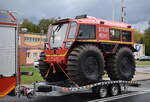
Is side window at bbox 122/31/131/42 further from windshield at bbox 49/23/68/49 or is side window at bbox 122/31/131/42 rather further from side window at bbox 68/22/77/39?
windshield at bbox 49/23/68/49

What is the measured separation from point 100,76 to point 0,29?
200 inches

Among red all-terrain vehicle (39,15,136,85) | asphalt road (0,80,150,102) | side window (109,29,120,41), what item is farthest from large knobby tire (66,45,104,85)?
side window (109,29,120,41)

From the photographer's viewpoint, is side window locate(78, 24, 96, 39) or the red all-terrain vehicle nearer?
the red all-terrain vehicle

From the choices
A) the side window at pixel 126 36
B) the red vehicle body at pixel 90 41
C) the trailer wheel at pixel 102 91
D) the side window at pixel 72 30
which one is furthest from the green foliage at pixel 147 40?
the side window at pixel 72 30

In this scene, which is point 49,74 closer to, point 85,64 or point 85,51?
point 85,64

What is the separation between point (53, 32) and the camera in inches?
489

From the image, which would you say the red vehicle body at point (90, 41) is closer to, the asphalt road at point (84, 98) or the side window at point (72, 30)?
the side window at point (72, 30)

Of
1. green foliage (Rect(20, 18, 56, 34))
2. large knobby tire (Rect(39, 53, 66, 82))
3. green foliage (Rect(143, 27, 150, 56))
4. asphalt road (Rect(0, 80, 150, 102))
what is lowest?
asphalt road (Rect(0, 80, 150, 102))

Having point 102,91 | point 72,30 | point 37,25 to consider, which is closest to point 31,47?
point 37,25

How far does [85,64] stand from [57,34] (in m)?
1.91

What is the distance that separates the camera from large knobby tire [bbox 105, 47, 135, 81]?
12.8m

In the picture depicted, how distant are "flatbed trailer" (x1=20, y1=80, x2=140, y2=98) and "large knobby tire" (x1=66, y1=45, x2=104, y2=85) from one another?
302 millimetres

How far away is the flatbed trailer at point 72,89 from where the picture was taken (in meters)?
10.1

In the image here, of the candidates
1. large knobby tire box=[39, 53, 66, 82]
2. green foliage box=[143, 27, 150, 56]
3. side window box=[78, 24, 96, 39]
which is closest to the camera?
side window box=[78, 24, 96, 39]
